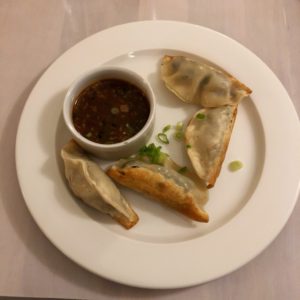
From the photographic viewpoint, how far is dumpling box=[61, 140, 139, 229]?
1372 millimetres

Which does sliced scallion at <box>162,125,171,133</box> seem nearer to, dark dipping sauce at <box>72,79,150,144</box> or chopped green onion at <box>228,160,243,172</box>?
dark dipping sauce at <box>72,79,150,144</box>

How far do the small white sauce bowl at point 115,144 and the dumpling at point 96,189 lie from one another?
8cm

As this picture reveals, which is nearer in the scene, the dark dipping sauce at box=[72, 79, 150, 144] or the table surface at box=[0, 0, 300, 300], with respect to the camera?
the table surface at box=[0, 0, 300, 300]

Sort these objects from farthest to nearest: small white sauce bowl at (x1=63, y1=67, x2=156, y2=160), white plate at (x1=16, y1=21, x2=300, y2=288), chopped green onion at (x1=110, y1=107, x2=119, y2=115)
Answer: chopped green onion at (x1=110, y1=107, x2=119, y2=115)
small white sauce bowl at (x1=63, y1=67, x2=156, y2=160)
white plate at (x1=16, y1=21, x2=300, y2=288)

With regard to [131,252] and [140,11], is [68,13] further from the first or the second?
[131,252]

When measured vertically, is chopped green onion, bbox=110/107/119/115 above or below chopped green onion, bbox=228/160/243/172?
above

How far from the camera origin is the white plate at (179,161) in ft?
4.23

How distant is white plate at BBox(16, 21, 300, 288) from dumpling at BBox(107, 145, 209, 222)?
0.17ft

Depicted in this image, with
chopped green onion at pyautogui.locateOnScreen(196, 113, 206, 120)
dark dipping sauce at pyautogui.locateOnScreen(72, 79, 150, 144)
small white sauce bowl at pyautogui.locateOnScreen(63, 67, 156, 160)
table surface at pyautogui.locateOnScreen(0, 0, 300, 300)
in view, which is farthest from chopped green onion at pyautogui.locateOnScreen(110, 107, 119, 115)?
table surface at pyautogui.locateOnScreen(0, 0, 300, 300)

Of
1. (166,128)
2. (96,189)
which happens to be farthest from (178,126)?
(96,189)

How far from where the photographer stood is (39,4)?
209 cm

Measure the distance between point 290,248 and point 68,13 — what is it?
5.37 feet

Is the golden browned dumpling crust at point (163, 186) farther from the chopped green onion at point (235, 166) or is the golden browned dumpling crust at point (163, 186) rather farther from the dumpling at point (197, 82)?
the dumpling at point (197, 82)

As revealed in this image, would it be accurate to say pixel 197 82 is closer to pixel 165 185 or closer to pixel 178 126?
pixel 178 126
